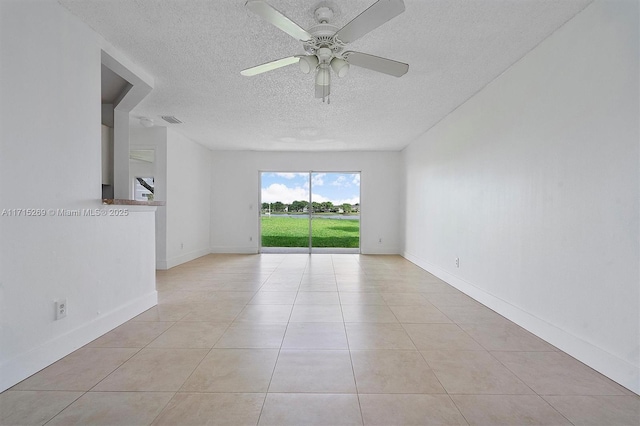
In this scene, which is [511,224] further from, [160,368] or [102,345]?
[102,345]

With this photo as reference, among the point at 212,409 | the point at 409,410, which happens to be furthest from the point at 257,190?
the point at 409,410

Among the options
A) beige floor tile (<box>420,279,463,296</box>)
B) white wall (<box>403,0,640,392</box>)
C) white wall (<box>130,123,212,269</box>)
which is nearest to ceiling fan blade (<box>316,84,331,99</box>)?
white wall (<box>403,0,640,392</box>)

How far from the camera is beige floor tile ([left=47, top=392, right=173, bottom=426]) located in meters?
1.49

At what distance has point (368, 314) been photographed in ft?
9.85

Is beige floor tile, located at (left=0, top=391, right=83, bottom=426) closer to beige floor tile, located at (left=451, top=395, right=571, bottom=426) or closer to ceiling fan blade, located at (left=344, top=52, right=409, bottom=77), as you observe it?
beige floor tile, located at (left=451, top=395, right=571, bottom=426)

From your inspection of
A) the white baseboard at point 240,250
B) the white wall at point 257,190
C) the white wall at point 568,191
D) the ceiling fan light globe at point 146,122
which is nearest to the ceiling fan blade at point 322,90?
the white wall at point 568,191

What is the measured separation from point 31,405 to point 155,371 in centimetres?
58

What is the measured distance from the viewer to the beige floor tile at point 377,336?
7.59ft

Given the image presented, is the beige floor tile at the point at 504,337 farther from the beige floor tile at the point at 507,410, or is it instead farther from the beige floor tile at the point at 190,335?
the beige floor tile at the point at 190,335

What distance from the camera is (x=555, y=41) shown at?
7.77ft

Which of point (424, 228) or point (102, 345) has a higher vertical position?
point (424, 228)

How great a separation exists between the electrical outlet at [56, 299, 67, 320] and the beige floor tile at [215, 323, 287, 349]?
3.43 ft

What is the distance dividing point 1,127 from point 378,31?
8.21 ft

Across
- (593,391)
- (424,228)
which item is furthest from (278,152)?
(593,391)
